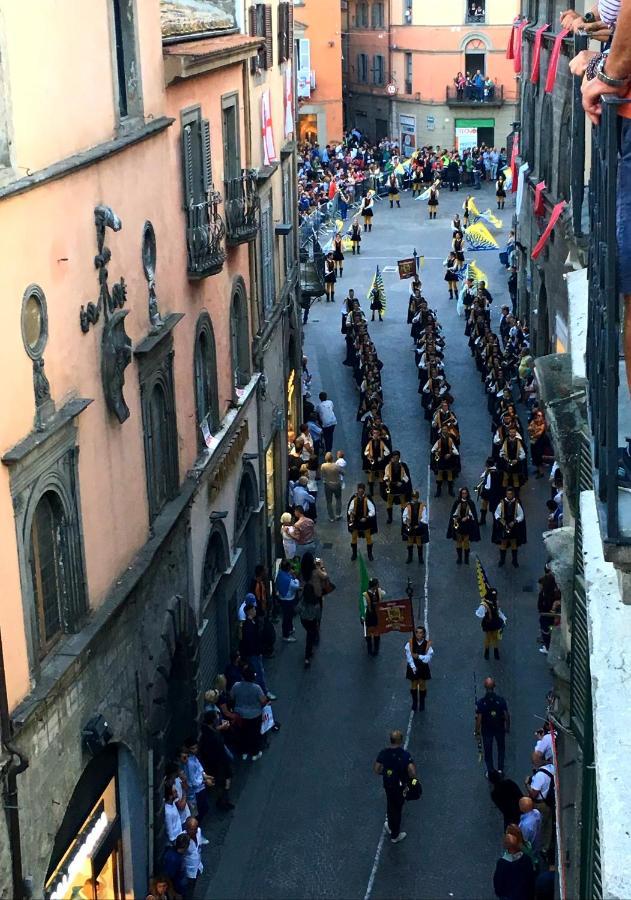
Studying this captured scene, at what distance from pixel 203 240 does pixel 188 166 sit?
1.06 m

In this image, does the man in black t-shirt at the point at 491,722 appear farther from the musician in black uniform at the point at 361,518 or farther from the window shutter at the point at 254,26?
the window shutter at the point at 254,26

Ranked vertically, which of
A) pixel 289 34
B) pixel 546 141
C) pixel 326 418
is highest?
pixel 289 34

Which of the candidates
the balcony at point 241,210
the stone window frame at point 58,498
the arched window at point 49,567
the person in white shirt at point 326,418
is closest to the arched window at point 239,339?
the balcony at point 241,210

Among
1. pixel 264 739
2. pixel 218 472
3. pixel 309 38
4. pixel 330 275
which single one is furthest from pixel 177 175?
pixel 309 38

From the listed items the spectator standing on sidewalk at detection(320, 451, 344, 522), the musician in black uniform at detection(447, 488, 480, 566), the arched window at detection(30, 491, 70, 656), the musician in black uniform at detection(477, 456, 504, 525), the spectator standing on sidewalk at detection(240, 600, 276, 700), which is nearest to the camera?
the arched window at detection(30, 491, 70, 656)

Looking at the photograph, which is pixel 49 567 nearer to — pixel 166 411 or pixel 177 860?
pixel 177 860

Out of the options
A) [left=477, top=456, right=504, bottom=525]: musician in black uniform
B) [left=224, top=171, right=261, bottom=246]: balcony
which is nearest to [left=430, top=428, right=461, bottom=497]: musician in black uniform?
[left=477, top=456, right=504, bottom=525]: musician in black uniform

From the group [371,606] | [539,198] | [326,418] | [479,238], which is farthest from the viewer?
[479,238]

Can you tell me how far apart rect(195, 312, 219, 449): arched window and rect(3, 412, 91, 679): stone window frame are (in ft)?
20.8

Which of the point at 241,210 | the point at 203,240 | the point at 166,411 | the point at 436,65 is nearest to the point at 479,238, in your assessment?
the point at 241,210

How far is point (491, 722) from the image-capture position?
1850 cm

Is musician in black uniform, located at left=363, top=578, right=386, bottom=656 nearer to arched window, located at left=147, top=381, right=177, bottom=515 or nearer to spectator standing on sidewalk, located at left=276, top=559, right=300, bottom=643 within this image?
spectator standing on sidewalk, located at left=276, top=559, right=300, bottom=643

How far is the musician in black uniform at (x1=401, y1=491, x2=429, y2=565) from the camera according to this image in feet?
84.7

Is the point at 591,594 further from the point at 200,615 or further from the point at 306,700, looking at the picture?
the point at 306,700
